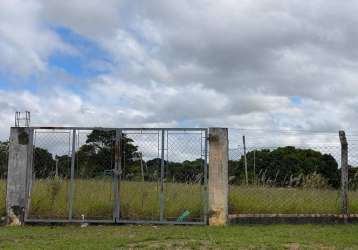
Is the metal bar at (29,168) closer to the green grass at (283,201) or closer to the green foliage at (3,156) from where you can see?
the green foliage at (3,156)

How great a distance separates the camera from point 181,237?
976 centimetres

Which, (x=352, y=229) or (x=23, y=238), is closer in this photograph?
(x=23, y=238)

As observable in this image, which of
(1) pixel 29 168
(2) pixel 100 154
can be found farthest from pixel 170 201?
(1) pixel 29 168

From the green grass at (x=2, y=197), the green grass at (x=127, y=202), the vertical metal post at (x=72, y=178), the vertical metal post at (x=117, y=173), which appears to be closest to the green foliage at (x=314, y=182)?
the green grass at (x=127, y=202)

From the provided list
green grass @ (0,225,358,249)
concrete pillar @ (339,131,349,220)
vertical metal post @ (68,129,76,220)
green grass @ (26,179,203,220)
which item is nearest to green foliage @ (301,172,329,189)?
concrete pillar @ (339,131,349,220)

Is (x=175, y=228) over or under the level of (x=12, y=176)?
under

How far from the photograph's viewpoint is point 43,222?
12.7 m

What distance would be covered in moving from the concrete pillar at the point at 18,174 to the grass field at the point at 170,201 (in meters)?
0.32

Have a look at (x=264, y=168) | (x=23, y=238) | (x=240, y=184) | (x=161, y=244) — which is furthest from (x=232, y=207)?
(x=23, y=238)

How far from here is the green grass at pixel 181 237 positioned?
28.5 feet

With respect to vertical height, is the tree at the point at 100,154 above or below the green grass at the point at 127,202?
above

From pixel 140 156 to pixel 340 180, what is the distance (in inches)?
189

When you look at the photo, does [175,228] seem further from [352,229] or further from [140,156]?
[352,229]

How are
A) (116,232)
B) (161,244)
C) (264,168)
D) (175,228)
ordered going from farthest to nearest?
(264,168) < (175,228) < (116,232) < (161,244)
